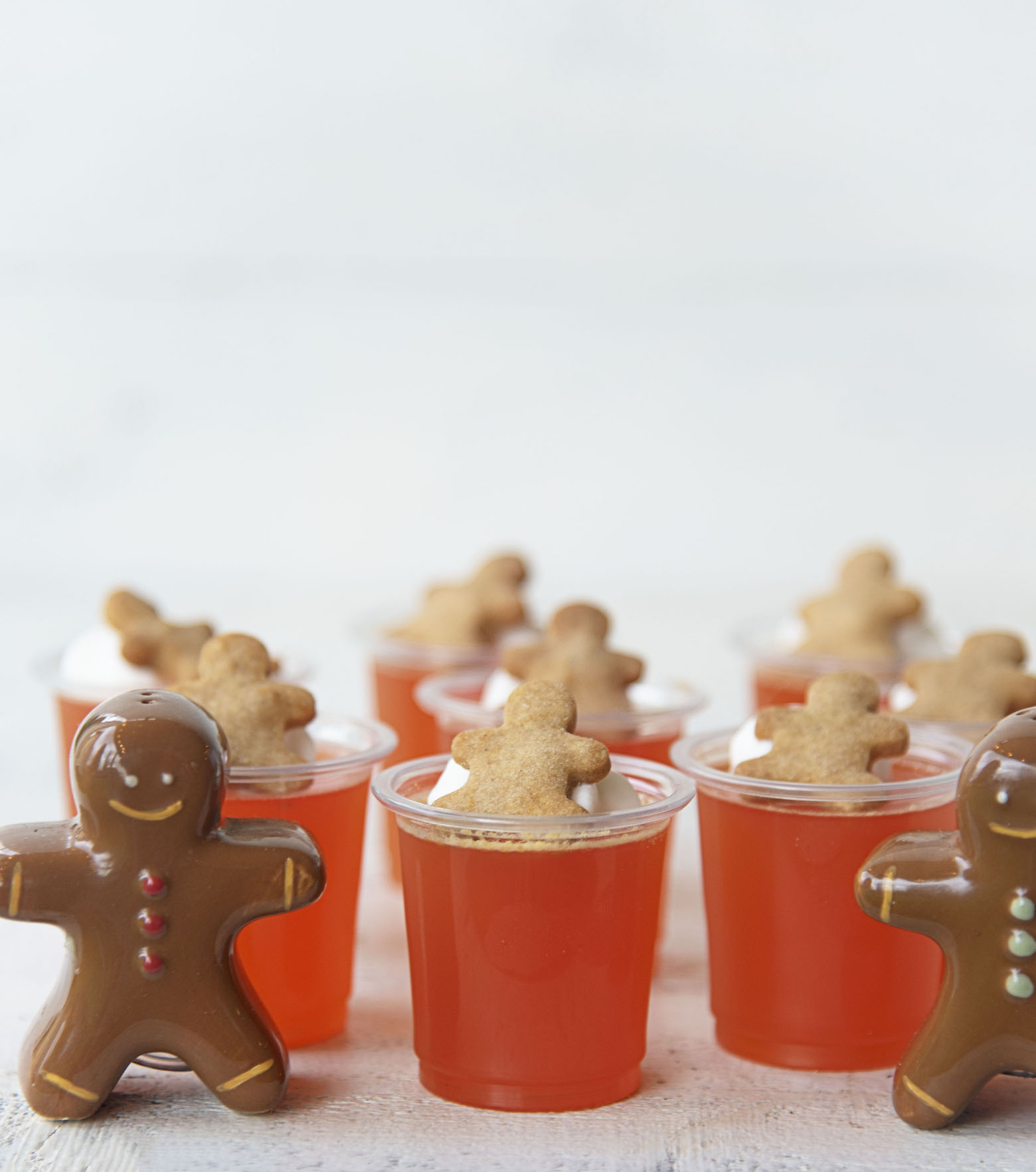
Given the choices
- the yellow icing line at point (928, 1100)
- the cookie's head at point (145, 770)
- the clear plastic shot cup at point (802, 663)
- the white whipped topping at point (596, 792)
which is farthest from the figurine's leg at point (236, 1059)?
the clear plastic shot cup at point (802, 663)

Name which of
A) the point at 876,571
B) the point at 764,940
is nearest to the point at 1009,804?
the point at 764,940

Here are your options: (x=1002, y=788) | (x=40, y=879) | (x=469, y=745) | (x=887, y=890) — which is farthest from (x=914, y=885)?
(x=40, y=879)

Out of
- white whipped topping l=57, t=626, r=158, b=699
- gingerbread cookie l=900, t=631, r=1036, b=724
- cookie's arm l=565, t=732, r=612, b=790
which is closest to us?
cookie's arm l=565, t=732, r=612, b=790

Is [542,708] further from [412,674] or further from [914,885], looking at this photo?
[412,674]

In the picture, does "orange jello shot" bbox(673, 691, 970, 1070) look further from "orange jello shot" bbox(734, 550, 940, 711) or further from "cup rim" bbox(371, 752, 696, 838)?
"orange jello shot" bbox(734, 550, 940, 711)

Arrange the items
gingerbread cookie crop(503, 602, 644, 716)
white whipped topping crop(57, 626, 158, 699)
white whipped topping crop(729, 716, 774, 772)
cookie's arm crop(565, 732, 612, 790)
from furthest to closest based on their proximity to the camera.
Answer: white whipped topping crop(57, 626, 158, 699)
gingerbread cookie crop(503, 602, 644, 716)
white whipped topping crop(729, 716, 774, 772)
cookie's arm crop(565, 732, 612, 790)

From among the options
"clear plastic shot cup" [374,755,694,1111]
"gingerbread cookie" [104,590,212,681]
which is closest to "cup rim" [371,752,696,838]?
"clear plastic shot cup" [374,755,694,1111]
